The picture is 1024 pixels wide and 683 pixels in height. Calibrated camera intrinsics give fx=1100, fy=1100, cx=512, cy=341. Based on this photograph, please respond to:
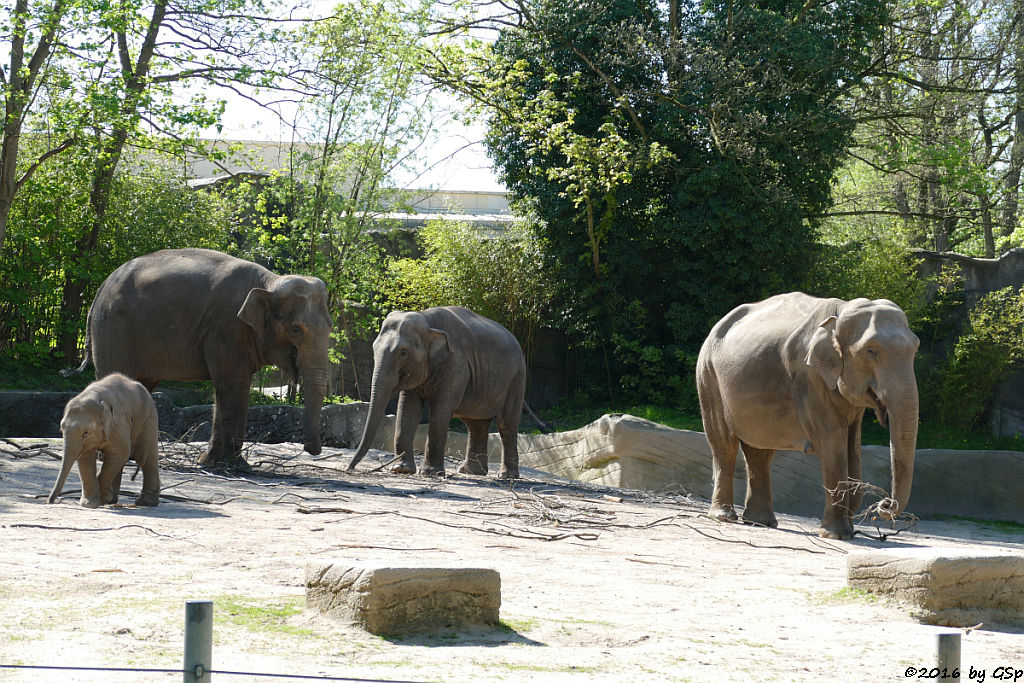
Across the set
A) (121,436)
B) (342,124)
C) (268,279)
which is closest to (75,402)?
(121,436)

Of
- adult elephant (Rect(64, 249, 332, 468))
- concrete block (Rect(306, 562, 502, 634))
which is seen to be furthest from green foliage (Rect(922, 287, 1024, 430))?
concrete block (Rect(306, 562, 502, 634))

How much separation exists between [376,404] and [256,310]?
Answer: 5.30ft

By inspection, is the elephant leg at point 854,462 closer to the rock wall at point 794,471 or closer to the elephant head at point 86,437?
the rock wall at point 794,471

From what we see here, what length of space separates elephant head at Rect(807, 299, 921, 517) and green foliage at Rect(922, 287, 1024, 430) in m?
10.2

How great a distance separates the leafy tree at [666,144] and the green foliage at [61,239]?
523 centimetres

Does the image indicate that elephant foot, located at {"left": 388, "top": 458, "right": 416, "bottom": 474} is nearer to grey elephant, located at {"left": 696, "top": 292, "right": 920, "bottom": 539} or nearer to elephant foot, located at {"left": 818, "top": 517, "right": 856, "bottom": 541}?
grey elephant, located at {"left": 696, "top": 292, "right": 920, "bottom": 539}

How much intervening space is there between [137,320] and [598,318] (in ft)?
34.8

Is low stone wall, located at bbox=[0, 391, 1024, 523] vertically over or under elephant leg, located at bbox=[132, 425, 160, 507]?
under

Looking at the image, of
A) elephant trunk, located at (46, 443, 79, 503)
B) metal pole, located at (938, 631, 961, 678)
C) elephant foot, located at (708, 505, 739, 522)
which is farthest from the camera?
elephant foot, located at (708, 505, 739, 522)

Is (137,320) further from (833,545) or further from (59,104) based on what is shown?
(833,545)

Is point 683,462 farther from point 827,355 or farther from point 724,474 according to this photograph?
point 827,355

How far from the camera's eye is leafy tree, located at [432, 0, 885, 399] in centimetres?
1780

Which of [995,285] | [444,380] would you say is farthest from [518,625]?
[995,285]

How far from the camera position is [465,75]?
1944 cm
